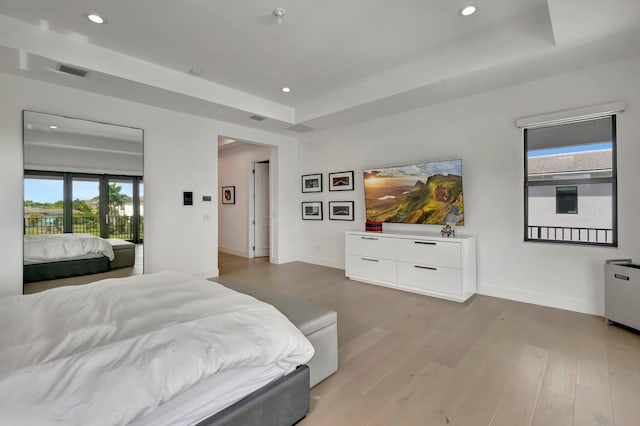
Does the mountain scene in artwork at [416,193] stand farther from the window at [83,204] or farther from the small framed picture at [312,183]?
the window at [83,204]

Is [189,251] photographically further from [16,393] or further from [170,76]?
[16,393]

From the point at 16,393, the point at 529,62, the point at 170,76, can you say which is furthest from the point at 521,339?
the point at 170,76

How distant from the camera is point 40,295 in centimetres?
205

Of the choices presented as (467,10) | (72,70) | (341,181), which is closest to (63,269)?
(72,70)

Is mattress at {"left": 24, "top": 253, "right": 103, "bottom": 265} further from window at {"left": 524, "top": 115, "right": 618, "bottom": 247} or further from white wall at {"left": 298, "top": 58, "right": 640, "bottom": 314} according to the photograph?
window at {"left": 524, "top": 115, "right": 618, "bottom": 247}

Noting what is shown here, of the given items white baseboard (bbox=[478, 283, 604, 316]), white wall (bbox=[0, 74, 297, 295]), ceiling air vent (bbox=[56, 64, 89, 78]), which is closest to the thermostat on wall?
white wall (bbox=[0, 74, 297, 295])

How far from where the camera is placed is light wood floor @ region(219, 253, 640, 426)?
1.83m

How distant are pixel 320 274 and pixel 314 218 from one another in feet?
4.63

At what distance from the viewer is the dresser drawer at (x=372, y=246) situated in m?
4.55

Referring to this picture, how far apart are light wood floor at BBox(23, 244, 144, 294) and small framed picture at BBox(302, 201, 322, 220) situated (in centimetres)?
320

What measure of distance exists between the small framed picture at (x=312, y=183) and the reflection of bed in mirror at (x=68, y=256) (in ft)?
11.7

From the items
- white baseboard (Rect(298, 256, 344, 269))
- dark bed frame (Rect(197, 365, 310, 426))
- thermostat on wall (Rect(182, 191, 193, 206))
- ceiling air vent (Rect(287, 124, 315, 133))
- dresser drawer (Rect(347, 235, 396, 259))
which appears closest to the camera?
dark bed frame (Rect(197, 365, 310, 426))

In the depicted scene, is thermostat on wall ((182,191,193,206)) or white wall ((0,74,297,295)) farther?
thermostat on wall ((182,191,193,206))

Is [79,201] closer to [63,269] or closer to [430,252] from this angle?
[63,269]
